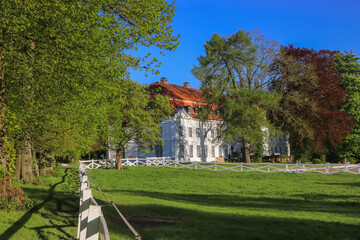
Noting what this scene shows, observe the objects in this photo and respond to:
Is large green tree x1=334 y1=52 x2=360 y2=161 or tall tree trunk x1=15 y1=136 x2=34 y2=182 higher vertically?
large green tree x1=334 y1=52 x2=360 y2=161

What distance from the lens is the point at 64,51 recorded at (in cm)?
1070

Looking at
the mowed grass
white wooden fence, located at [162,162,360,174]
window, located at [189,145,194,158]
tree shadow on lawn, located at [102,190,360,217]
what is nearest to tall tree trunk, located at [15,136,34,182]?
the mowed grass

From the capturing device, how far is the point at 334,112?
127 feet

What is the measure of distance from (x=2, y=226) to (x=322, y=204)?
11800 millimetres

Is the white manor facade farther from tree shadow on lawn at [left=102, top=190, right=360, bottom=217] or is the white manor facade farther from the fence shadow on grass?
the fence shadow on grass

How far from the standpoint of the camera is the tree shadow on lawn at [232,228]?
8.02m

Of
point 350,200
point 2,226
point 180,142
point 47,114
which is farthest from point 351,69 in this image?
point 2,226

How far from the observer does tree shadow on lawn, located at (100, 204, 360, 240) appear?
26.3 feet

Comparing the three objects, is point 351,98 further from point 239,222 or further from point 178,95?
point 239,222

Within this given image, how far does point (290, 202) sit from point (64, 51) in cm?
1122

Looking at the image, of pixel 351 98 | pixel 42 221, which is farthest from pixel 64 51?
pixel 351 98

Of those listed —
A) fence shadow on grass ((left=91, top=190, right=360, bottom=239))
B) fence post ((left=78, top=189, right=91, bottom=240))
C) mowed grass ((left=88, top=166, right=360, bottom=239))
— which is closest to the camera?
fence post ((left=78, top=189, right=91, bottom=240))

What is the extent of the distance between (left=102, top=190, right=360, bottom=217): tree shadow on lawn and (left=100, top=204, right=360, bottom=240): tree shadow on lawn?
8.63 ft

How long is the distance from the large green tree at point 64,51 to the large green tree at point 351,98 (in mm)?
34937
